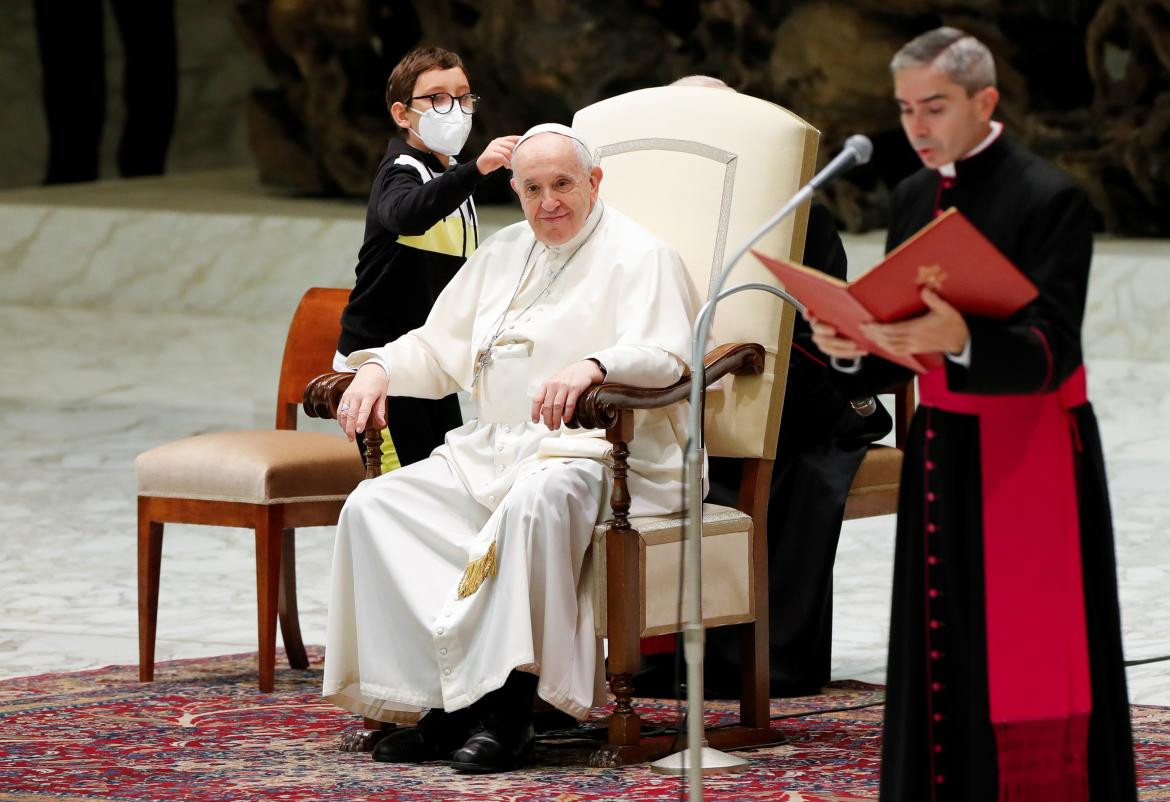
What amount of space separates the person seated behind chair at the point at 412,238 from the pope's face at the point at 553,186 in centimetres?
44

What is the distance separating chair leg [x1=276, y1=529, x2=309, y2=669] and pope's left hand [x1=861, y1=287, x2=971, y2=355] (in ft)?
9.28

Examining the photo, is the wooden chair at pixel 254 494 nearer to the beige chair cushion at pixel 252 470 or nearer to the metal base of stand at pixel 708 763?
the beige chair cushion at pixel 252 470

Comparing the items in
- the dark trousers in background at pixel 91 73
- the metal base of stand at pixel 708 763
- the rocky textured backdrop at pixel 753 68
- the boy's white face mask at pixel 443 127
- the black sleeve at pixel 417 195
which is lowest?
the metal base of stand at pixel 708 763

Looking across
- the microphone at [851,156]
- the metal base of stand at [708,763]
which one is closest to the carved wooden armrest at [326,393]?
the metal base of stand at [708,763]

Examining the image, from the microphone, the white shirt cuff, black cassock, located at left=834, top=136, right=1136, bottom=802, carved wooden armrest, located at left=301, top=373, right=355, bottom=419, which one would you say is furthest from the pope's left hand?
carved wooden armrest, located at left=301, top=373, right=355, bottom=419

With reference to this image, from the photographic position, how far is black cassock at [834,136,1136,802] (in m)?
3.36

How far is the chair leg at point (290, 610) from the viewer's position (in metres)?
5.71

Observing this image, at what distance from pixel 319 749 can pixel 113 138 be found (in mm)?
12647

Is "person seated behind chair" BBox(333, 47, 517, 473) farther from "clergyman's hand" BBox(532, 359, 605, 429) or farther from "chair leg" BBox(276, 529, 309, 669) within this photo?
"clergyman's hand" BBox(532, 359, 605, 429)

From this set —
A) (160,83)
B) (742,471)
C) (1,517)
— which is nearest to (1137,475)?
(742,471)

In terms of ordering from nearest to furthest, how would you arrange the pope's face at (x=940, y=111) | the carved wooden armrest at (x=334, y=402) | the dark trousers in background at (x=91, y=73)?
the pope's face at (x=940, y=111) → the carved wooden armrest at (x=334, y=402) → the dark trousers in background at (x=91, y=73)

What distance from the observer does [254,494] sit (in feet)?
17.5

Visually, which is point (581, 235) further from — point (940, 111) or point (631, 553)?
point (940, 111)

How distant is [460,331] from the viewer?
16.4 ft
